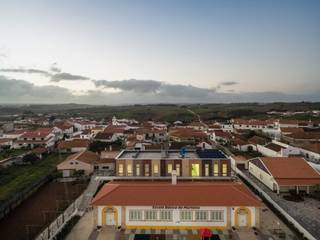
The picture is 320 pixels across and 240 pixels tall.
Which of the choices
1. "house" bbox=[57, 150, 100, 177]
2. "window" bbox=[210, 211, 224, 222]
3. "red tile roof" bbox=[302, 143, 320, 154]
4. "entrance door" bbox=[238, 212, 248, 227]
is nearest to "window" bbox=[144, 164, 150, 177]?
"window" bbox=[210, 211, 224, 222]

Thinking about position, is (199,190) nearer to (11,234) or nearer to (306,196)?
(306,196)

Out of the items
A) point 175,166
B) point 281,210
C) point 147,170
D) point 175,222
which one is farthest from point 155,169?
point 281,210

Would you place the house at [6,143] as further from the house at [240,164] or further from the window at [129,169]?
the house at [240,164]

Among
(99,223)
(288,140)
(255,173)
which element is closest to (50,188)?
(99,223)

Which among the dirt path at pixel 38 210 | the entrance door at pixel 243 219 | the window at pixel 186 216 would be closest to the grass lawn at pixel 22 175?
the dirt path at pixel 38 210

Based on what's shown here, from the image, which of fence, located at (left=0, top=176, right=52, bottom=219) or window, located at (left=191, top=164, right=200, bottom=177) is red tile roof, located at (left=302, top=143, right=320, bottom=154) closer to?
window, located at (left=191, top=164, right=200, bottom=177)
